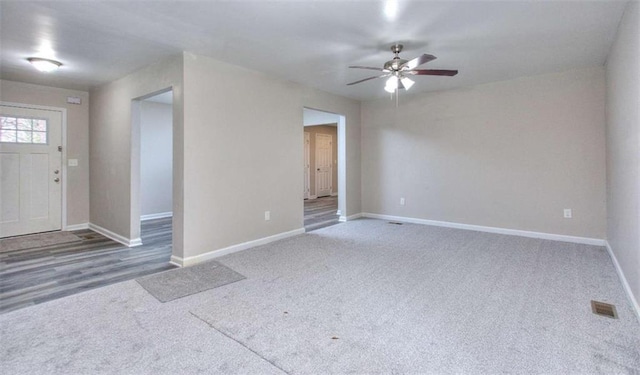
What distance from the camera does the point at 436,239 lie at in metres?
4.53

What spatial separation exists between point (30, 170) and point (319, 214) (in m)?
4.90

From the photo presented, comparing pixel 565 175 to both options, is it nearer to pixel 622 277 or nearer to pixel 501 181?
pixel 501 181

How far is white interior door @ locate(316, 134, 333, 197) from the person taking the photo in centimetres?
1003

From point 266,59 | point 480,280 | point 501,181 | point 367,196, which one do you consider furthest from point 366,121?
point 480,280

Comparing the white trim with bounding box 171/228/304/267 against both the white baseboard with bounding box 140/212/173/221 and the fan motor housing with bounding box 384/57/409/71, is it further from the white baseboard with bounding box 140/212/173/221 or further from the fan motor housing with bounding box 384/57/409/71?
the white baseboard with bounding box 140/212/173/221

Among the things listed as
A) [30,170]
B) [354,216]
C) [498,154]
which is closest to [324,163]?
[354,216]

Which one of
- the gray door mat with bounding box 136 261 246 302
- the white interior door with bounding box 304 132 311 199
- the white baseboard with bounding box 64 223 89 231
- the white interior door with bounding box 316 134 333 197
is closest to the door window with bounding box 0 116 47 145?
the white baseboard with bounding box 64 223 89 231

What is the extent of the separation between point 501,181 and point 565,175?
781 millimetres

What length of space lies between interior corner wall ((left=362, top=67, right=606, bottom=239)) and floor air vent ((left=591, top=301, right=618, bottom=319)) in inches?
89.9

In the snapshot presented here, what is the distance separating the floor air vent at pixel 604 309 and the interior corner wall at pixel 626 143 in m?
0.17

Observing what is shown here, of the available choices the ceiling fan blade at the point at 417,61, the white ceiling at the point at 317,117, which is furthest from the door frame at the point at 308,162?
the ceiling fan blade at the point at 417,61

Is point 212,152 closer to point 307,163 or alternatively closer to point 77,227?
point 77,227

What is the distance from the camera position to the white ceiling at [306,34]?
2.52 metres

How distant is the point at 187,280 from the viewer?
301 cm
